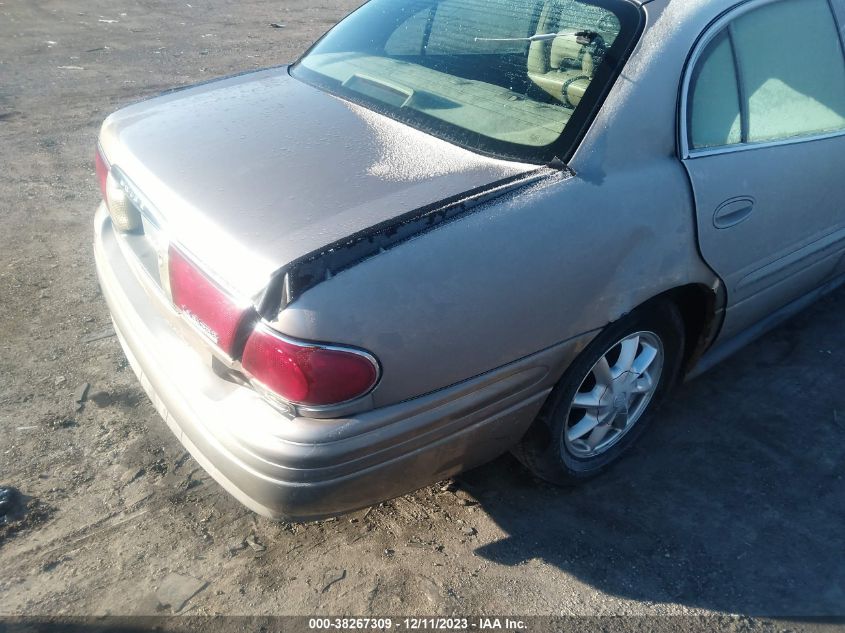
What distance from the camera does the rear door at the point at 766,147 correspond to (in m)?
2.47

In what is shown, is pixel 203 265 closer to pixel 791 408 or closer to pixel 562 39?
pixel 562 39

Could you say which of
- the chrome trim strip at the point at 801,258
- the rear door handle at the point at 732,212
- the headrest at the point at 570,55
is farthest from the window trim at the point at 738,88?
the chrome trim strip at the point at 801,258

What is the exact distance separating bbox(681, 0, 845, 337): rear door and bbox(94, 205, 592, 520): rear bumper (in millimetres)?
722

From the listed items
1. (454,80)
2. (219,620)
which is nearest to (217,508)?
(219,620)

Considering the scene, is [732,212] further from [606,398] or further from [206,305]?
[206,305]

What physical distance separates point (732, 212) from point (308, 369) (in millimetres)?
1544

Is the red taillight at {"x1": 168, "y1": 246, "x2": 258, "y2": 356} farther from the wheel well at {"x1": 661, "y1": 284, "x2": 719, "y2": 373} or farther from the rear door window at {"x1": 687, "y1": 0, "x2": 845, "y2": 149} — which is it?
the rear door window at {"x1": 687, "y1": 0, "x2": 845, "y2": 149}

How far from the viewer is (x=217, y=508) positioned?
2.60 m

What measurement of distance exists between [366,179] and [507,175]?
1.33ft

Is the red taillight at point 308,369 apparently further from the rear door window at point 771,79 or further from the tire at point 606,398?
the rear door window at point 771,79

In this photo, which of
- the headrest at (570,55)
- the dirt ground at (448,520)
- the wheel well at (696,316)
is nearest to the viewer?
the dirt ground at (448,520)

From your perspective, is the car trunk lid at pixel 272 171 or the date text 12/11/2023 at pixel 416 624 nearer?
the car trunk lid at pixel 272 171

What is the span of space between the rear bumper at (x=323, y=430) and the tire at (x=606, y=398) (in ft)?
0.41

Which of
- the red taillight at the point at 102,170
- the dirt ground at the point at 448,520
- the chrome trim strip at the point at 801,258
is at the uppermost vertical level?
the red taillight at the point at 102,170
